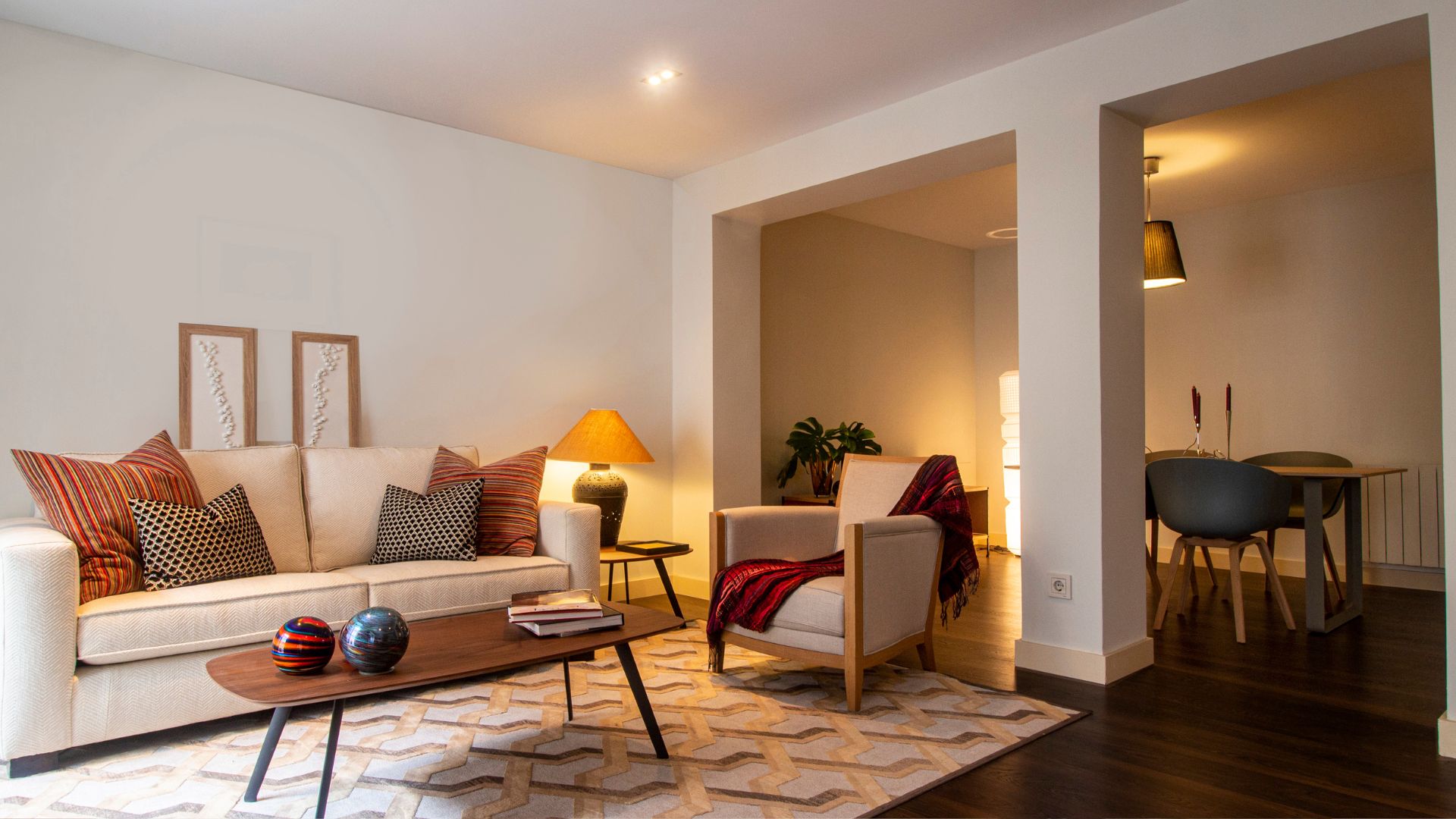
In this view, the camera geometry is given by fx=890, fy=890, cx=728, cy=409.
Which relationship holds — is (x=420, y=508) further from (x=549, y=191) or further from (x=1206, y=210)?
(x=1206, y=210)

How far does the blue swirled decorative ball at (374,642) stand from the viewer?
79.7 inches

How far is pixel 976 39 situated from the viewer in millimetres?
3428

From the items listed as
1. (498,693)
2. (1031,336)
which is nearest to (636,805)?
(498,693)

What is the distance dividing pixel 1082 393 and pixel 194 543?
10.4 feet

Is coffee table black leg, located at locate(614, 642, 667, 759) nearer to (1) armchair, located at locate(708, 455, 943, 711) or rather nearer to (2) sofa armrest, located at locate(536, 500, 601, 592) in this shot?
(1) armchair, located at locate(708, 455, 943, 711)

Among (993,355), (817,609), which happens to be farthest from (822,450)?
(817,609)

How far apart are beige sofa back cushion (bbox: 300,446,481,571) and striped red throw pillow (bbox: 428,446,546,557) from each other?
152 mm

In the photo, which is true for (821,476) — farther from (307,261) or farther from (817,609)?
(307,261)

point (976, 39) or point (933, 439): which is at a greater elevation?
point (976, 39)

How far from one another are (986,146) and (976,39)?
1.76ft

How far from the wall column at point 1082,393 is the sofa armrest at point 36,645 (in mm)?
3185

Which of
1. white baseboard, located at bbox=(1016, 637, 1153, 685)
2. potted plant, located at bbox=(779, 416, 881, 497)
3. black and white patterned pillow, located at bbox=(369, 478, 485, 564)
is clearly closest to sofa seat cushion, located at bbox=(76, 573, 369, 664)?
black and white patterned pillow, located at bbox=(369, 478, 485, 564)

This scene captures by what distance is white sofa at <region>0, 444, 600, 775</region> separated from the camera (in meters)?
2.39

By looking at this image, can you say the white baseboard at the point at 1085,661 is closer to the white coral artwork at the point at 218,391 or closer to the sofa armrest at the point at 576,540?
the sofa armrest at the point at 576,540
